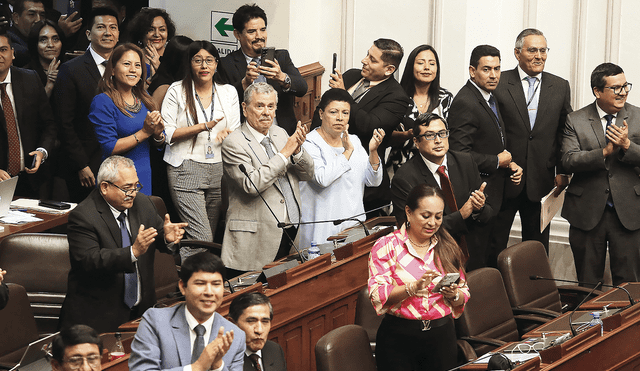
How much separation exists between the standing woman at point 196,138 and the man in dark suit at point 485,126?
106 centimetres

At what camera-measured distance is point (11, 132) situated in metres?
3.85

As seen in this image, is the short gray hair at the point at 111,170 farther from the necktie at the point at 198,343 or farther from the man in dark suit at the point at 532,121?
the man in dark suit at the point at 532,121

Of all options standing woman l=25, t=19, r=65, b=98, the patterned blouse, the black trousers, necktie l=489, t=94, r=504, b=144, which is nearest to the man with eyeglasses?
the patterned blouse

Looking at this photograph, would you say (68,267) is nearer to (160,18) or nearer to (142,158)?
(142,158)

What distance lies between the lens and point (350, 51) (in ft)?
18.3

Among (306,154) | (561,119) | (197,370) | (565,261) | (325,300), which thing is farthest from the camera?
(565,261)

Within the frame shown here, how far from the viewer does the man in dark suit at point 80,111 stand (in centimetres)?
383

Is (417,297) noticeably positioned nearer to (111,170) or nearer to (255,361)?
(255,361)

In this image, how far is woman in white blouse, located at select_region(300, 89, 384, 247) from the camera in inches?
143

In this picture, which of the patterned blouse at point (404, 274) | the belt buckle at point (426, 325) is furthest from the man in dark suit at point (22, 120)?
the belt buckle at point (426, 325)

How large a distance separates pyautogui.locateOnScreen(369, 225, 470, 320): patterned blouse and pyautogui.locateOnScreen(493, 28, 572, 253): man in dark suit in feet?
4.79

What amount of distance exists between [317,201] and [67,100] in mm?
1207

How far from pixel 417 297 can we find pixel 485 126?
4.78 feet

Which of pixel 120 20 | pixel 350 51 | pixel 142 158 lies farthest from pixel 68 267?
pixel 350 51
